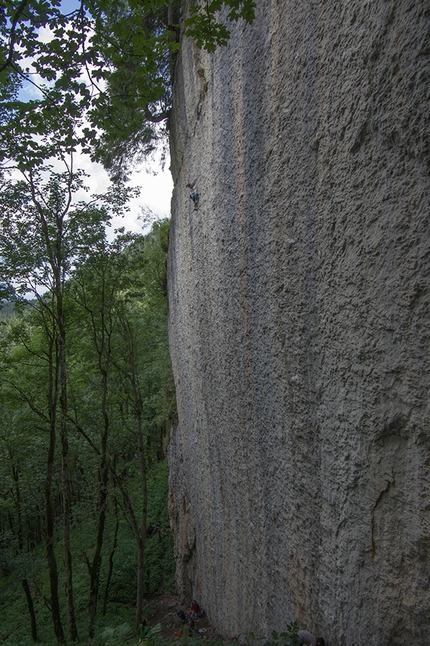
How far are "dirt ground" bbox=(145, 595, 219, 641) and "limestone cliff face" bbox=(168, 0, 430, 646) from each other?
2.29m

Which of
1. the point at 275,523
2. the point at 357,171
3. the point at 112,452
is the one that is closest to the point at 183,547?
the point at 112,452

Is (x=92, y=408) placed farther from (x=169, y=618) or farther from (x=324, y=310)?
(x=324, y=310)

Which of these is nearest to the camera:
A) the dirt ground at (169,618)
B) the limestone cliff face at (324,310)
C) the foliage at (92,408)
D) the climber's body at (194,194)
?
the limestone cliff face at (324,310)

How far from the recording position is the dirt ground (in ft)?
27.4

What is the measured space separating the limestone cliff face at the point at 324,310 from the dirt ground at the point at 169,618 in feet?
7.51

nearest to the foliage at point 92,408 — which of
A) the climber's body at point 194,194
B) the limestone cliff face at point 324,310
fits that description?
the climber's body at point 194,194

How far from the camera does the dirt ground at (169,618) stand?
8.36m

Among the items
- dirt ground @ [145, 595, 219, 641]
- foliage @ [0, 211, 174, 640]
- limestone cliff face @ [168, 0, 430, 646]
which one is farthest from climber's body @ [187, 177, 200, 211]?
dirt ground @ [145, 595, 219, 641]

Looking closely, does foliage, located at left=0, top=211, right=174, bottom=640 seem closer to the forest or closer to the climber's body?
the forest

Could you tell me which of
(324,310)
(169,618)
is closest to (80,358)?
(169,618)

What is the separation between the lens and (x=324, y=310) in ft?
11.7

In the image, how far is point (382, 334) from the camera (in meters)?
2.95

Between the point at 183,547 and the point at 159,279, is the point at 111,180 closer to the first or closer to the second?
the point at 159,279

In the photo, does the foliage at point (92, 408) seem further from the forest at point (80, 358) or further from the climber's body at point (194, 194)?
the climber's body at point (194, 194)
